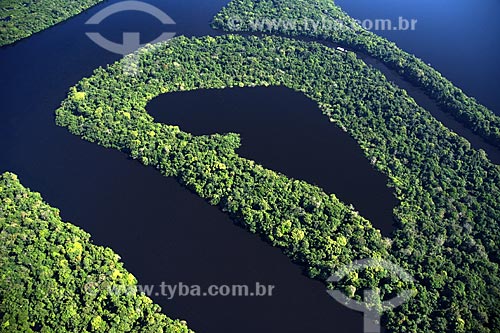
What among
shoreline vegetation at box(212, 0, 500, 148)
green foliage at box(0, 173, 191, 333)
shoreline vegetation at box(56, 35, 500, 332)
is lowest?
green foliage at box(0, 173, 191, 333)

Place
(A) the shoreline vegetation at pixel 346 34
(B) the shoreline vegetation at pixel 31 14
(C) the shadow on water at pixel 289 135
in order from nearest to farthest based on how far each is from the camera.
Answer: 1. (C) the shadow on water at pixel 289 135
2. (A) the shoreline vegetation at pixel 346 34
3. (B) the shoreline vegetation at pixel 31 14

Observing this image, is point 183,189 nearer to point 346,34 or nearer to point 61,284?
point 61,284

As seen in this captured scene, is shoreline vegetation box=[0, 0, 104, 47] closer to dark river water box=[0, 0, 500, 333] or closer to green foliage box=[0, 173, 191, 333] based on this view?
dark river water box=[0, 0, 500, 333]

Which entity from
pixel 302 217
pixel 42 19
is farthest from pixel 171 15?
pixel 302 217

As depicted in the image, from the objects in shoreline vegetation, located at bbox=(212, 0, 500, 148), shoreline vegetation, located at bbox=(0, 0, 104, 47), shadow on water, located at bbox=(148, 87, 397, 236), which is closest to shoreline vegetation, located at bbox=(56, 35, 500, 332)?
shadow on water, located at bbox=(148, 87, 397, 236)

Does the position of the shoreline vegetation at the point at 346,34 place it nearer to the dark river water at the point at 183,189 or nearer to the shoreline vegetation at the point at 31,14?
the dark river water at the point at 183,189

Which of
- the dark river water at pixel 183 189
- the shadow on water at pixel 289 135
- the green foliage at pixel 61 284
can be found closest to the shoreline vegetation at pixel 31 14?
the dark river water at pixel 183 189
